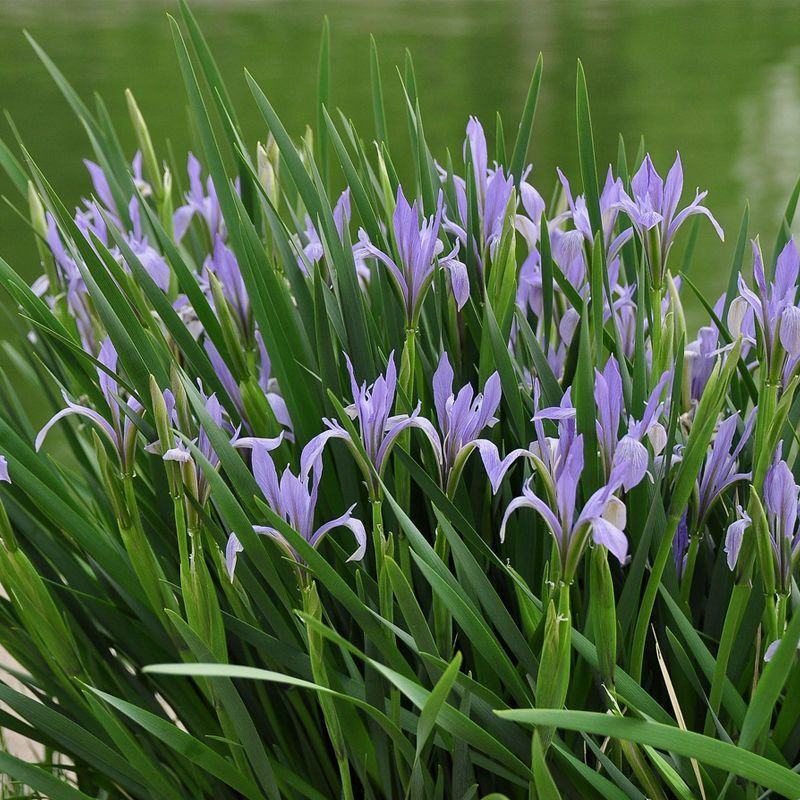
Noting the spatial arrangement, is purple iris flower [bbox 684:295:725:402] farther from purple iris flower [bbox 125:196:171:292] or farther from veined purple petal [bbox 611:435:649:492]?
purple iris flower [bbox 125:196:171:292]

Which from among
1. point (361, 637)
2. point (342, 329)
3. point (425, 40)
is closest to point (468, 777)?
point (361, 637)

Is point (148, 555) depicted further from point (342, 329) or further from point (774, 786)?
point (774, 786)

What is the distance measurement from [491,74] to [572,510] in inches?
159

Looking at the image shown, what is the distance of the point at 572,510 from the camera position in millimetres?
379

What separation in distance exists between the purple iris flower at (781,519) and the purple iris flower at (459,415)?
115mm

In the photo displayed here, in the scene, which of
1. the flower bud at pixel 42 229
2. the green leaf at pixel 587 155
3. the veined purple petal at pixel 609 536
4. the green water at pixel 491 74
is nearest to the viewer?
the veined purple petal at pixel 609 536

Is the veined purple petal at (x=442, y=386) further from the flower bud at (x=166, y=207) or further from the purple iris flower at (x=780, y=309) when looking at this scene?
the flower bud at (x=166, y=207)

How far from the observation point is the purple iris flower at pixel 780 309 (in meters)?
0.43

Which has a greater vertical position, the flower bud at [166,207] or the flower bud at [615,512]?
the flower bud at [166,207]

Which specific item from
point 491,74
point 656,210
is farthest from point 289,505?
point 491,74

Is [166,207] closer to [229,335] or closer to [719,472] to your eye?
[229,335]

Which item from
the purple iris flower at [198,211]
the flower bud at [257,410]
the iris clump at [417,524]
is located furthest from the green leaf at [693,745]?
the purple iris flower at [198,211]

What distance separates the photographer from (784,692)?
0.48 m

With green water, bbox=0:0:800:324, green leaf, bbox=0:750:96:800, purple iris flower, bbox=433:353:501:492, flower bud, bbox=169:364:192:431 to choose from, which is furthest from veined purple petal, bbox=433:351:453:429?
green water, bbox=0:0:800:324
